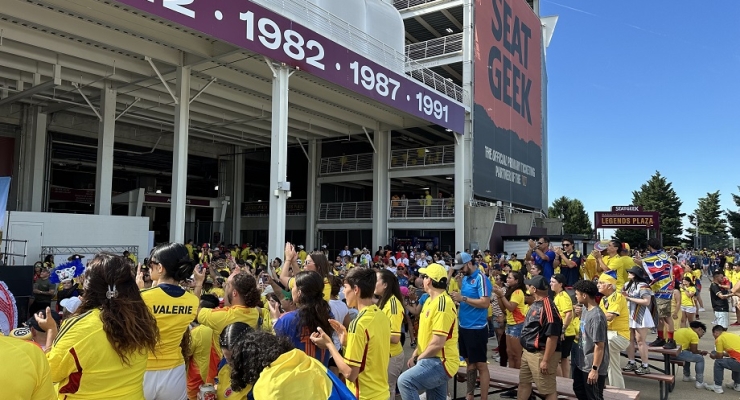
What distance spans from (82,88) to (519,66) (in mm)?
24444

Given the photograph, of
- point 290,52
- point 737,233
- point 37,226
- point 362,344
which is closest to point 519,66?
point 290,52

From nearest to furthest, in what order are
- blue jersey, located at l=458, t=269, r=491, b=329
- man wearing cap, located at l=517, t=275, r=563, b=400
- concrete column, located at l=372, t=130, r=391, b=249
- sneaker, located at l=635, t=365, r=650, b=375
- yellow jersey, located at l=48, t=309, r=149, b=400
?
yellow jersey, located at l=48, t=309, r=149, b=400, man wearing cap, located at l=517, t=275, r=563, b=400, blue jersey, located at l=458, t=269, r=491, b=329, sneaker, located at l=635, t=365, r=650, b=375, concrete column, located at l=372, t=130, r=391, b=249

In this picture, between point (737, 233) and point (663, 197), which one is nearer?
point (737, 233)

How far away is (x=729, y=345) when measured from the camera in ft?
24.0

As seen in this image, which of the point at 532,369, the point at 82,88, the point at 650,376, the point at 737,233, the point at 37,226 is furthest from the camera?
the point at 737,233

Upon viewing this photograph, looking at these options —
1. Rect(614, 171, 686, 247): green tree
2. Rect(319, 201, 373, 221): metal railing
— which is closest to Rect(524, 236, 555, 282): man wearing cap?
Rect(319, 201, 373, 221): metal railing

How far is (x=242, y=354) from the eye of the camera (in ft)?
7.02

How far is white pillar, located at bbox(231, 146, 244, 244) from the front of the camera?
31219mm

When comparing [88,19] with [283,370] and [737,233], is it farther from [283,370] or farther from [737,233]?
[737,233]

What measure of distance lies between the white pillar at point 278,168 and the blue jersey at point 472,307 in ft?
28.2

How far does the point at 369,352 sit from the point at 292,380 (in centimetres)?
150

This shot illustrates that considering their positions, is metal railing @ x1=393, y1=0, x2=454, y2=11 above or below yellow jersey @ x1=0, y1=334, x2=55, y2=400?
above

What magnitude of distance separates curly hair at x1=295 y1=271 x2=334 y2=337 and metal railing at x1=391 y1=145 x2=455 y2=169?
2129 centimetres

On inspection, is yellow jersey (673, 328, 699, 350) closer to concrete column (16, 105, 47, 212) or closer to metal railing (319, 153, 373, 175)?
metal railing (319, 153, 373, 175)
